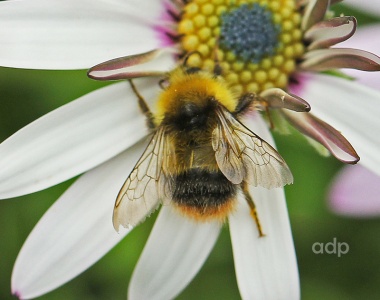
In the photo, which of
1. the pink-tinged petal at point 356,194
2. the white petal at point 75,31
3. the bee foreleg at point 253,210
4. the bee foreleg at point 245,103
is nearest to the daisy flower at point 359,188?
the pink-tinged petal at point 356,194

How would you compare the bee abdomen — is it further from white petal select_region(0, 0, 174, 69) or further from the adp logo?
the adp logo


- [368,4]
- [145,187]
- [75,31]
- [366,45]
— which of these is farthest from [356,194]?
[75,31]

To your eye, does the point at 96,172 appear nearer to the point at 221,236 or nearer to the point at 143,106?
the point at 143,106

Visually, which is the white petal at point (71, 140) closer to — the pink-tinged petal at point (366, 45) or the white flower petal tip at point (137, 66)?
the white flower petal tip at point (137, 66)

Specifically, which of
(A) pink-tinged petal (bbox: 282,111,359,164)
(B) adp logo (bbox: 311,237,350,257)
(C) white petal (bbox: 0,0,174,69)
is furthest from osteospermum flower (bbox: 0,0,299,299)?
(B) adp logo (bbox: 311,237,350,257)

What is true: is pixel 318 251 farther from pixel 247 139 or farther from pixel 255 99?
pixel 247 139

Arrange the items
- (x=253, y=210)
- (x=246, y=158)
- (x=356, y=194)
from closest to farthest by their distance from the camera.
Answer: (x=246, y=158) < (x=253, y=210) < (x=356, y=194)
